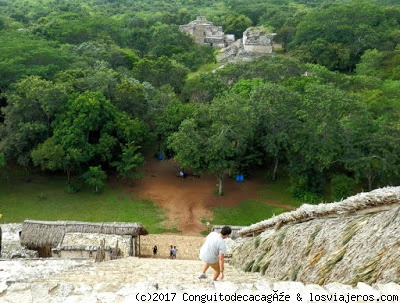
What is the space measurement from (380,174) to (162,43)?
31.2 m

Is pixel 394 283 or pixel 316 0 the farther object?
pixel 316 0

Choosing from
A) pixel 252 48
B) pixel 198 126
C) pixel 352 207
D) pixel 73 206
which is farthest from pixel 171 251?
pixel 252 48

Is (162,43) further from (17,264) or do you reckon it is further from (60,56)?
(17,264)

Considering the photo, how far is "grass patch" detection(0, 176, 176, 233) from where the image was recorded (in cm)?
1981

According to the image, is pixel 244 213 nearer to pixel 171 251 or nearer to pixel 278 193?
pixel 278 193

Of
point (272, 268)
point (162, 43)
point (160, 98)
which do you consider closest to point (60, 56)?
point (160, 98)

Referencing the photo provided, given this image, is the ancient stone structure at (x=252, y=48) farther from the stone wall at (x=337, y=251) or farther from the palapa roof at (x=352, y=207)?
the stone wall at (x=337, y=251)

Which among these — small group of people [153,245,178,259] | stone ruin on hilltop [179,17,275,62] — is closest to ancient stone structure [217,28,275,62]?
stone ruin on hilltop [179,17,275,62]

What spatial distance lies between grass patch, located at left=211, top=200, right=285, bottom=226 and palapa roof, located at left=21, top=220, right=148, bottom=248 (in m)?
5.45

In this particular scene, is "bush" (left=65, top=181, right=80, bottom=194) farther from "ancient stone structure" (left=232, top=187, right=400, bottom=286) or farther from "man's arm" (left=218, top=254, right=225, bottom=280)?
"man's arm" (left=218, top=254, right=225, bottom=280)

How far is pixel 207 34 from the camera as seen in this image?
57.9 meters

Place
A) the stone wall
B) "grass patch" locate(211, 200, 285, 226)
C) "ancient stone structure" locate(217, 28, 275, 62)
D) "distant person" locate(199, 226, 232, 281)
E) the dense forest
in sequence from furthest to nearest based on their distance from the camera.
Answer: "ancient stone structure" locate(217, 28, 275, 62), the dense forest, "grass patch" locate(211, 200, 285, 226), "distant person" locate(199, 226, 232, 281), the stone wall

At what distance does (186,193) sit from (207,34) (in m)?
40.1

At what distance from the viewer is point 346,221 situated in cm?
712
